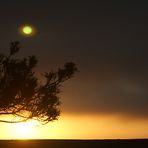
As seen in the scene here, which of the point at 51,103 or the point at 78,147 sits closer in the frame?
the point at 51,103

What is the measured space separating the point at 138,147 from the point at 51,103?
9987mm

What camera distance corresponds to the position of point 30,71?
2798 centimetres

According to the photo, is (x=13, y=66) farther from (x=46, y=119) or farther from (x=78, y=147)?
(x=78, y=147)

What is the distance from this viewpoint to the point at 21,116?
28.7 meters

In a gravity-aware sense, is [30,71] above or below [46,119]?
above

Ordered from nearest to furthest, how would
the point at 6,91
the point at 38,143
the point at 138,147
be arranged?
the point at 6,91 → the point at 138,147 → the point at 38,143

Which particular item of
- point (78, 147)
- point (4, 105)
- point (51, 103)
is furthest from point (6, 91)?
point (78, 147)

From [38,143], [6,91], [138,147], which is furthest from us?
[38,143]

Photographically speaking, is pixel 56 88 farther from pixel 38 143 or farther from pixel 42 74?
pixel 38 143

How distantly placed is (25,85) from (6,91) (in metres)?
1.07

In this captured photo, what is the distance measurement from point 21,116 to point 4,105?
167 centimetres

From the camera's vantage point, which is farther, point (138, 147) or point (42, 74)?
point (138, 147)

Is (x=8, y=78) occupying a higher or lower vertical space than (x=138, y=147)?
higher

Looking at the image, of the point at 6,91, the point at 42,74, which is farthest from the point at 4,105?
the point at 42,74
